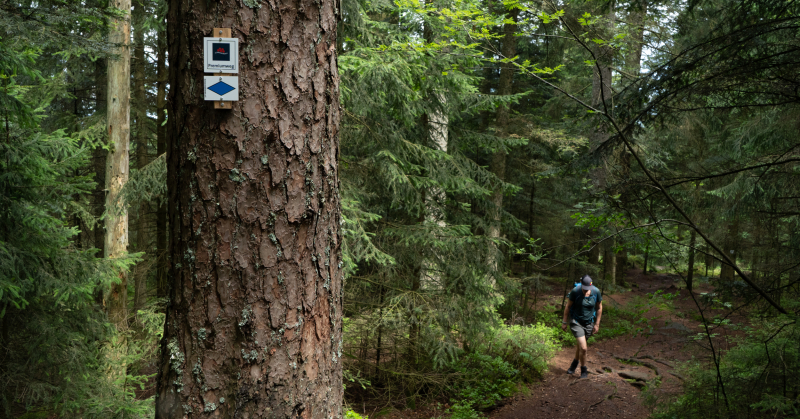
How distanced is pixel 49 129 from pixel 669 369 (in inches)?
601

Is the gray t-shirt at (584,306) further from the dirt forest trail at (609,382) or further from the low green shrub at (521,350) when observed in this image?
the low green shrub at (521,350)

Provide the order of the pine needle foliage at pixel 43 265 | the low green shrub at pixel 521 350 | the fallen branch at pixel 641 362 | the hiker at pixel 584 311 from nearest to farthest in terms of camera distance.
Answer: the pine needle foliage at pixel 43 265, the hiker at pixel 584 311, the low green shrub at pixel 521 350, the fallen branch at pixel 641 362

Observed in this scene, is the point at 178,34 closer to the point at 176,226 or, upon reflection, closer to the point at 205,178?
the point at 205,178

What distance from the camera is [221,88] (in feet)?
5.34

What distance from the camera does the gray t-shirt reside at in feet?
27.6

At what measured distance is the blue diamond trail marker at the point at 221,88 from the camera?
1.62 meters

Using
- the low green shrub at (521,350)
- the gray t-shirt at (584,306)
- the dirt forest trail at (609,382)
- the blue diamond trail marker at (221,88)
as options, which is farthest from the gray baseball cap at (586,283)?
the blue diamond trail marker at (221,88)

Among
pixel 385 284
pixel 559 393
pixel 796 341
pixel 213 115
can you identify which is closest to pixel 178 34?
pixel 213 115

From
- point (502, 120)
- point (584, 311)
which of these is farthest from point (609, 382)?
point (502, 120)

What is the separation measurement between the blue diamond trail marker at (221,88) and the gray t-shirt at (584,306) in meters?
8.16

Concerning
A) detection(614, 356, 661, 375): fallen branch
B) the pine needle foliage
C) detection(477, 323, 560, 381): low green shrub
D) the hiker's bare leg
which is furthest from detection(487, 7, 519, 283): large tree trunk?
the pine needle foliage

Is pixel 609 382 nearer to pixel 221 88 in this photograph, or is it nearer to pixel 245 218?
pixel 245 218

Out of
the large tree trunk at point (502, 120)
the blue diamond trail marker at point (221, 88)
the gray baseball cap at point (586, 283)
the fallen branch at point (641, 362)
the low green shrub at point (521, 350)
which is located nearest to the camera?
the blue diamond trail marker at point (221, 88)

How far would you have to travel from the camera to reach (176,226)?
5.62 ft
